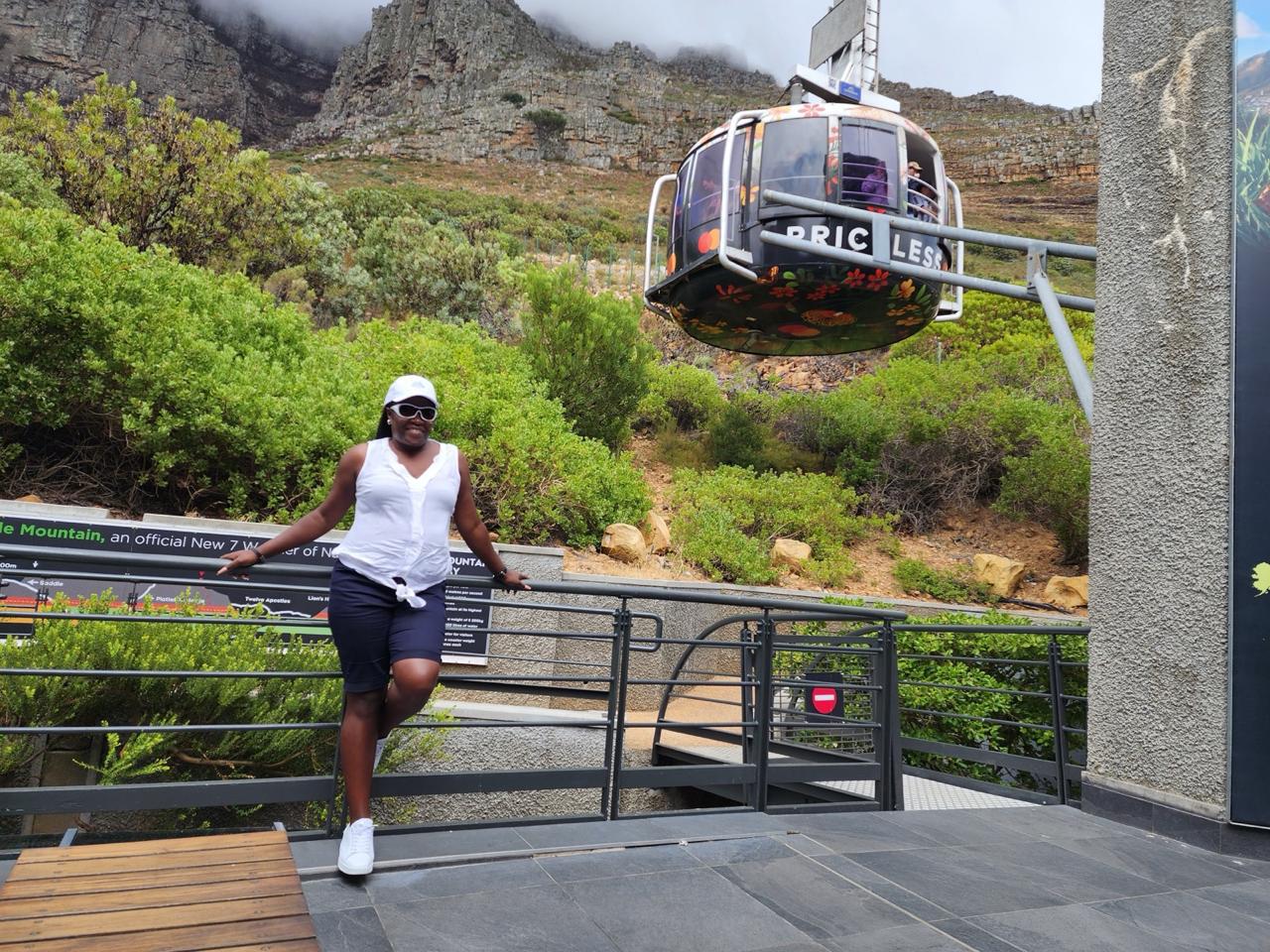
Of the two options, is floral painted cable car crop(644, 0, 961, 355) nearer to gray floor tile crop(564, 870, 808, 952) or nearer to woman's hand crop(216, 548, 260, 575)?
woman's hand crop(216, 548, 260, 575)

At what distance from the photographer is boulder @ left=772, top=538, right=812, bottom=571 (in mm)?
13445

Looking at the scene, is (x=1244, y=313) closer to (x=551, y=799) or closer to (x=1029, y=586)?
(x=551, y=799)

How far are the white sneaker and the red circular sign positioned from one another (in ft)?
11.9

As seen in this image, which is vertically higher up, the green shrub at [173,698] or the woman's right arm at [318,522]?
the woman's right arm at [318,522]

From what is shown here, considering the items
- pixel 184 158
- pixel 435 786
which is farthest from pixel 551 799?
pixel 184 158

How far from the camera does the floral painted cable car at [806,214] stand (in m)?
8.07

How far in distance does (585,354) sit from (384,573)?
42.1ft

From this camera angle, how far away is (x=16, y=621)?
21.9 feet

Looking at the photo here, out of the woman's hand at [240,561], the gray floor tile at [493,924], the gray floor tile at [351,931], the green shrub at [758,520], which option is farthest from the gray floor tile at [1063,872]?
the green shrub at [758,520]

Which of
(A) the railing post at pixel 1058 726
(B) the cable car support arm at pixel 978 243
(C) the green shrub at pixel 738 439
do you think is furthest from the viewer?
(C) the green shrub at pixel 738 439

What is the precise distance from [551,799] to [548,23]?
111 m

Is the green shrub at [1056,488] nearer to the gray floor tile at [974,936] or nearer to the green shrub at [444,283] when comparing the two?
the green shrub at [444,283]

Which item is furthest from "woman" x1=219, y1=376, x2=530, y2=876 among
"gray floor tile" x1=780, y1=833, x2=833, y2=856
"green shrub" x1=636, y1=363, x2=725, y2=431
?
"green shrub" x1=636, y1=363, x2=725, y2=431

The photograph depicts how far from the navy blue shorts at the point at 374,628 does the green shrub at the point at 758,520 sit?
395 inches
